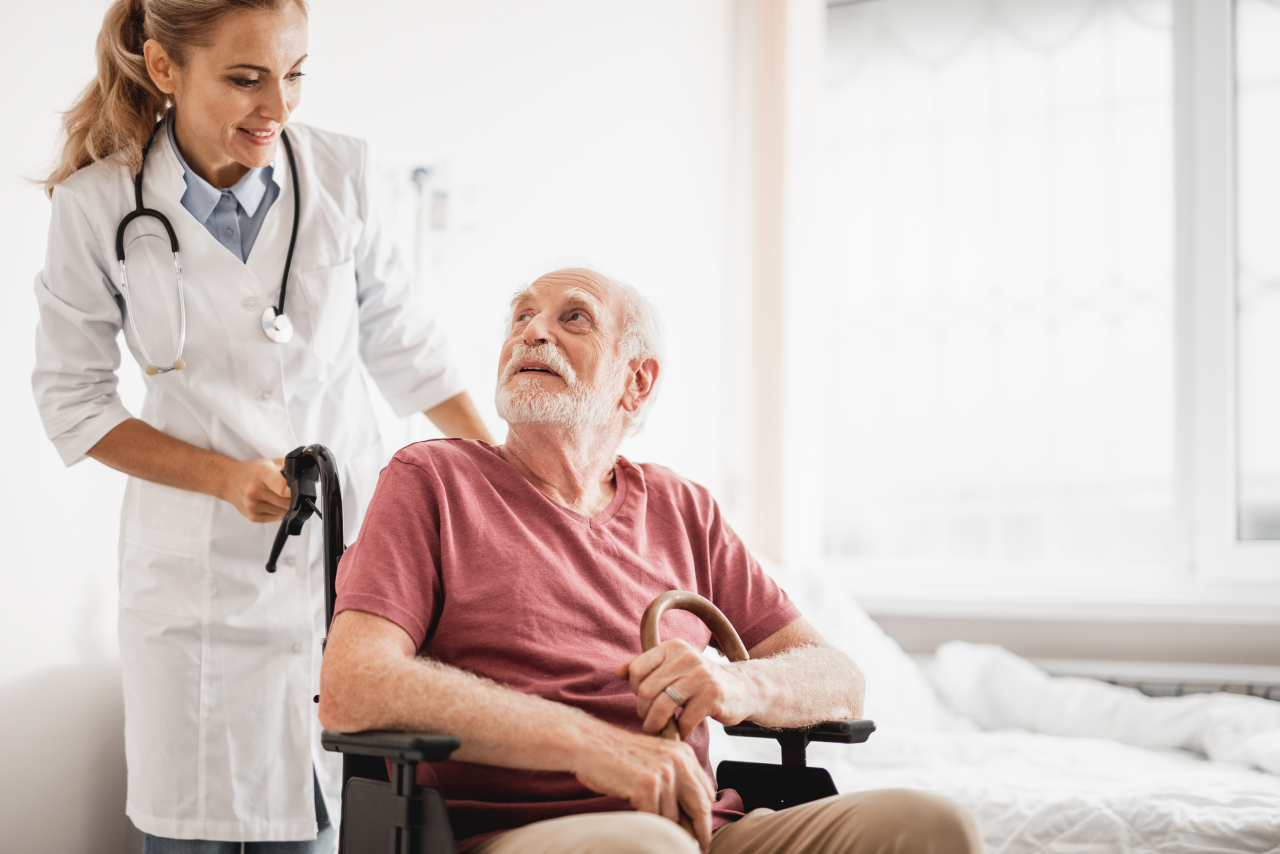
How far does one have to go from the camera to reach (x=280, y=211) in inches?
55.7

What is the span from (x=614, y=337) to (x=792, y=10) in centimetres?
242

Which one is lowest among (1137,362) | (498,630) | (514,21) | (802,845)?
(802,845)

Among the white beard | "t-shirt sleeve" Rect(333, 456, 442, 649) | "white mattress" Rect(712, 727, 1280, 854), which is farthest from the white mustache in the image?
"white mattress" Rect(712, 727, 1280, 854)

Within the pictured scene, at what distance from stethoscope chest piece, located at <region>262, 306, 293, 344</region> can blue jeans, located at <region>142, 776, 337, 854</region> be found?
61 cm

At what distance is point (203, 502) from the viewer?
51.8 inches

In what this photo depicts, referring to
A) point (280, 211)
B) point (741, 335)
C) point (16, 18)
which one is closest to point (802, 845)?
point (280, 211)

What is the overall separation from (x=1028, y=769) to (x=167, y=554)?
5.59ft

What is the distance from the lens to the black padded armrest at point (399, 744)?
941mm

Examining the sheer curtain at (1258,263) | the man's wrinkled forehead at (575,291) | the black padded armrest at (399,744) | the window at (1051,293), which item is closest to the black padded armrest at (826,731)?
the black padded armrest at (399,744)

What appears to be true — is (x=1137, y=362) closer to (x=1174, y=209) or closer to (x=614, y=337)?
(x=1174, y=209)

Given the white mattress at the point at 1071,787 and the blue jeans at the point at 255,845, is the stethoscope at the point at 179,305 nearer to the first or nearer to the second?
the blue jeans at the point at 255,845

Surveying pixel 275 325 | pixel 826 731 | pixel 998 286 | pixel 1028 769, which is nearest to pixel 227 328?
pixel 275 325

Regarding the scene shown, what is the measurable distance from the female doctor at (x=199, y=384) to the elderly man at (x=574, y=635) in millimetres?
235

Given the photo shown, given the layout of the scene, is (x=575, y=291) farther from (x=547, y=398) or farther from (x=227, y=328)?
(x=227, y=328)
